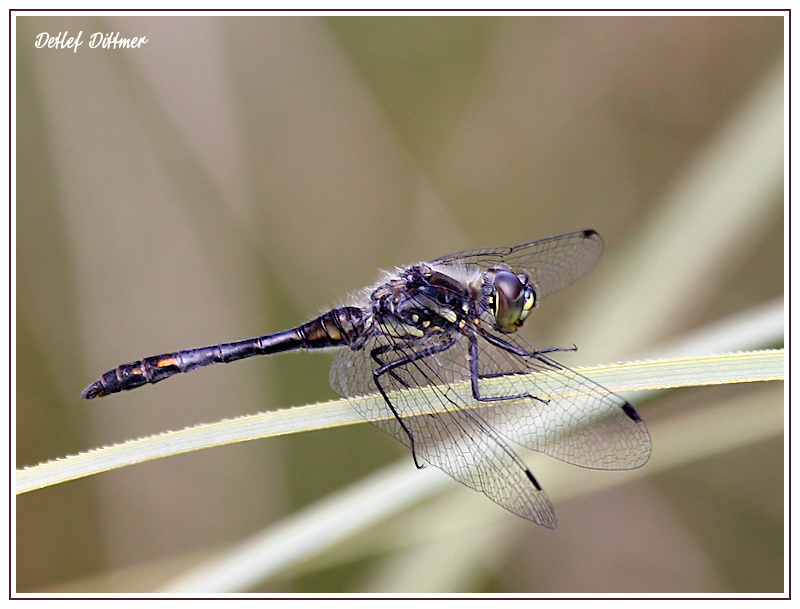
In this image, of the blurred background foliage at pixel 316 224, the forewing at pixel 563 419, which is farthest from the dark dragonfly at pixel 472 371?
the blurred background foliage at pixel 316 224

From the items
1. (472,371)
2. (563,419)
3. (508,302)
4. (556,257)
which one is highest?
(556,257)

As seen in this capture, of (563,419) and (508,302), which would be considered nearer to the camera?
(563,419)

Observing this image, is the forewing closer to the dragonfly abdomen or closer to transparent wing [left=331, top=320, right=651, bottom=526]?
transparent wing [left=331, top=320, right=651, bottom=526]

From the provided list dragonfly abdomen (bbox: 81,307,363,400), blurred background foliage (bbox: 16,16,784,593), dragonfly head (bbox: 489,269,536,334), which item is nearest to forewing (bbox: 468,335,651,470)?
dragonfly head (bbox: 489,269,536,334)

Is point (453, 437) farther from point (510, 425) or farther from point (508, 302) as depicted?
point (508, 302)

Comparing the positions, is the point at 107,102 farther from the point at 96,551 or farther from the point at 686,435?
the point at 686,435

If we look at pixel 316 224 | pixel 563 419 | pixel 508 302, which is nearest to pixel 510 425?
pixel 563 419
